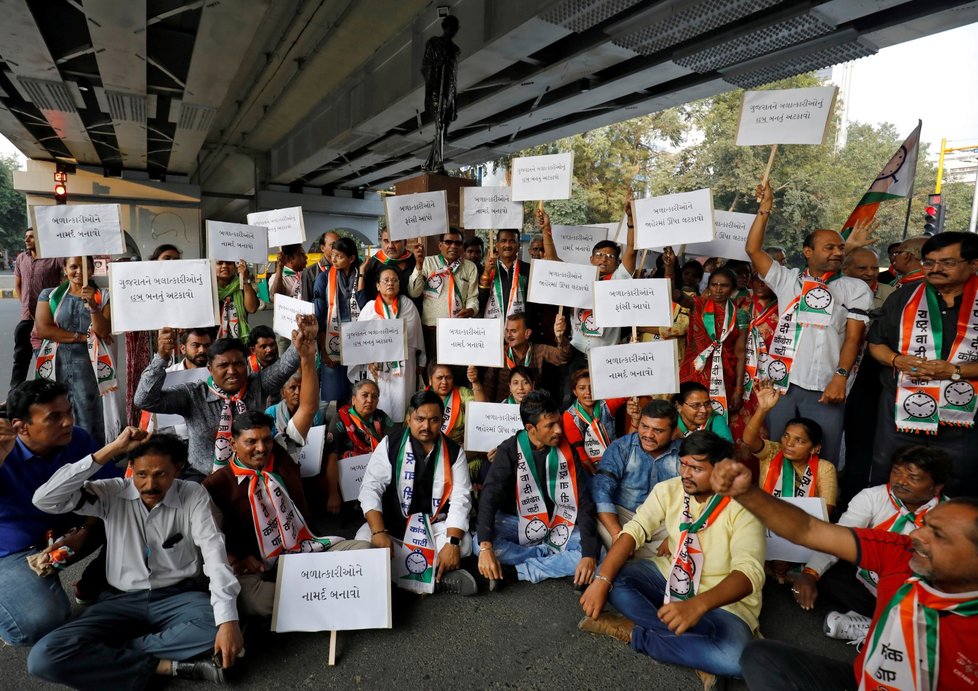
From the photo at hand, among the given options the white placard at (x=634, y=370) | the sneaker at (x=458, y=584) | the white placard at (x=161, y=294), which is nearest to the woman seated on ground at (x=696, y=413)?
the white placard at (x=634, y=370)

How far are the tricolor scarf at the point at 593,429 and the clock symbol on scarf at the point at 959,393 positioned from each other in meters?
1.94

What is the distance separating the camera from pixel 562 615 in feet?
9.82

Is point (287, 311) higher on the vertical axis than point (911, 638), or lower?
higher

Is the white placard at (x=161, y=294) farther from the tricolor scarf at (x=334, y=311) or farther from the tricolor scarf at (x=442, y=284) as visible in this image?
the tricolor scarf at (x=442, y=284)

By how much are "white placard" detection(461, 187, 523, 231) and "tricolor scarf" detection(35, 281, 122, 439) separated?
277cm

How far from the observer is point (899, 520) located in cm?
289

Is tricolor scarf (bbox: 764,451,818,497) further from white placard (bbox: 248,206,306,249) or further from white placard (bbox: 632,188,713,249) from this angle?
white placard (bbox: 248,206,306,249)

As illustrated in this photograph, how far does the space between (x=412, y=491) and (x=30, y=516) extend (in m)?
1.82

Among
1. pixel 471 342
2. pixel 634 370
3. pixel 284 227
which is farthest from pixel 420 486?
pixel 284 227

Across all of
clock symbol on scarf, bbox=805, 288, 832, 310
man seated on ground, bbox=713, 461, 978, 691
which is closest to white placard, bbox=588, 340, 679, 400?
clock symbol on scarf, bbox=805, 288, 832, 310

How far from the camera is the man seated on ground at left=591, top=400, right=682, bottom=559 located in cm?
333

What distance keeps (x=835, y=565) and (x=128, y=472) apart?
12.2ft

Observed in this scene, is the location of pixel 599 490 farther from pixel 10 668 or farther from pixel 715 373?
pixel 10 668

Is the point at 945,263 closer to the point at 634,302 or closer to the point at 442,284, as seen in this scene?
the point at 634,302
